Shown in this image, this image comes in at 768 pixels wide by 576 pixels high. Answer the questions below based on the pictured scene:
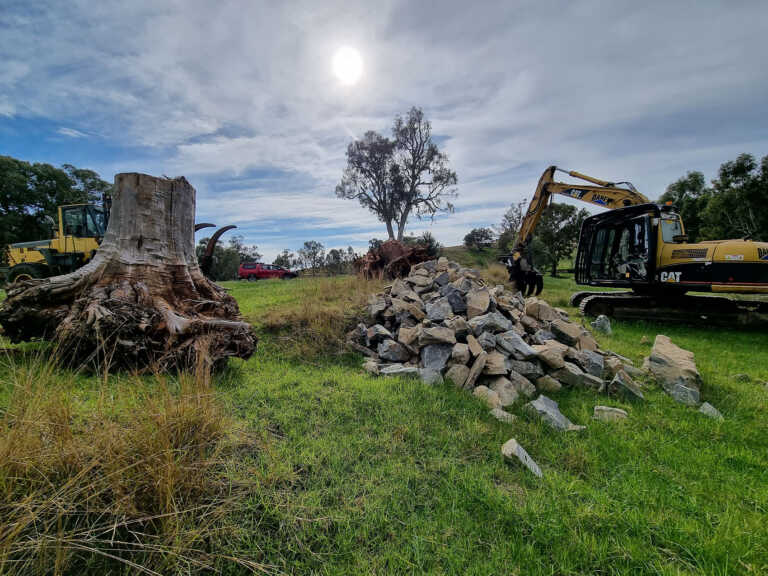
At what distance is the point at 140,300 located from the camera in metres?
3.47

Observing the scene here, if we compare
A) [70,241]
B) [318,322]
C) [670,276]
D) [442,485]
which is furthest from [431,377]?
[70,241]

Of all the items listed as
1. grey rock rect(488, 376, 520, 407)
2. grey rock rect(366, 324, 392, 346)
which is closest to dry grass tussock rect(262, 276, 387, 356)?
grey rock rect(366, 324, 392, 346)

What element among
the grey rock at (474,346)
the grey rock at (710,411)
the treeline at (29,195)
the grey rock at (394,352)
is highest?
the treeline at (29,195)

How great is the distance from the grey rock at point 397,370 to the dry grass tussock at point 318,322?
0.91 m

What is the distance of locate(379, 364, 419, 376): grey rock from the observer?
11.9ft

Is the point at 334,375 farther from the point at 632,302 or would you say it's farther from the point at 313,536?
the point at 632,302

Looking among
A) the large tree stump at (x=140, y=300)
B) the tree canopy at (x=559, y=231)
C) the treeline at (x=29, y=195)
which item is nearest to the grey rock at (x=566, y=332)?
the large tree stump at (x=140, y=300)

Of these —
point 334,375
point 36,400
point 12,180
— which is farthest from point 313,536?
point 12,180

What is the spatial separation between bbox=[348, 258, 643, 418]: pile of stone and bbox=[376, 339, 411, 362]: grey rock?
0.04 feet

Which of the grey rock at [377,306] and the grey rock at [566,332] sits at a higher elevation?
the grey rock at [377,306]

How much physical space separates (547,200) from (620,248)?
123 inches

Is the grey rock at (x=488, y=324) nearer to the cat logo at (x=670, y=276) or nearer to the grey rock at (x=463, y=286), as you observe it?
the grey rock at (x=463, y=286)

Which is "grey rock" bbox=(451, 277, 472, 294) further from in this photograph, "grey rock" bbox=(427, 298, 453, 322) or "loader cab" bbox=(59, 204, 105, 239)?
"loader cab" bbox=(59, 204, 105, 239)

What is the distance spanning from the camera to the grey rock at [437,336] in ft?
12.5
